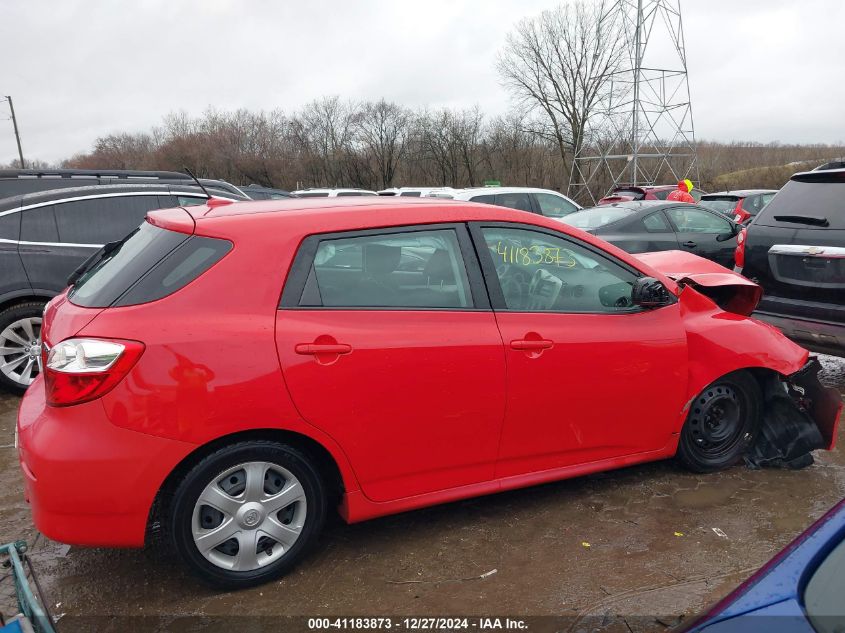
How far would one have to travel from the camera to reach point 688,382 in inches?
145

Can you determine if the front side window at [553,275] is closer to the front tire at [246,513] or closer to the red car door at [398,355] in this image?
the red car door at [398,355]

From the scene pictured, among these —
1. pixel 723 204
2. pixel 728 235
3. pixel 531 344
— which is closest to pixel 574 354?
pixel 531 344

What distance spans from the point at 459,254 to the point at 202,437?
144cm

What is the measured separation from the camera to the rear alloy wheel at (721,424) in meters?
3.81

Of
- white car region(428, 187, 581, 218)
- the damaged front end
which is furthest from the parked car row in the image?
white car region(428, 187, 581, 218)

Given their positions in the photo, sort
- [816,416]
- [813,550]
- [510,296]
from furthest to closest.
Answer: [816,416]
[510,296]
[813,550]

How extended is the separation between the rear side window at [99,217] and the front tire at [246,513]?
399 cm

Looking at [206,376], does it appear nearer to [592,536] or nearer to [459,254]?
[459,254]

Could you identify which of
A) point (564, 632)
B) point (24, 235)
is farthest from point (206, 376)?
point (24, 235)

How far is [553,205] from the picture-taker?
12.1 m

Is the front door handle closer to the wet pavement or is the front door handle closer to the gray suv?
the wet pavement

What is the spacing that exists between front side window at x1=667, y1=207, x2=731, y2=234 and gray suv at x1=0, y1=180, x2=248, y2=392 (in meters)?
7.04

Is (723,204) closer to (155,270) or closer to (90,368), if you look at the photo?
(155,270)

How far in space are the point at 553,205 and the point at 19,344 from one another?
9057mm
